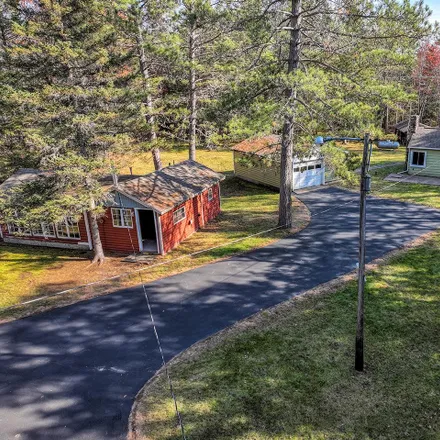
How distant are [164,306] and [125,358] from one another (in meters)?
2.74

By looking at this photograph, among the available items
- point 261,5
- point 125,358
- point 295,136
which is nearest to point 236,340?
point 125,358

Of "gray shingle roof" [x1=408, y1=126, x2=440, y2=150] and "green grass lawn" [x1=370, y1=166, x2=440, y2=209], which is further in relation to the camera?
"gray shingle roof" [x1=408, y1=126, x2=440, y2=150]

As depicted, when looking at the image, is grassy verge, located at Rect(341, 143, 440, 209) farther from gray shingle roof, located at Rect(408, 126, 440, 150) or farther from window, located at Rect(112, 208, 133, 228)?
window, located at Rect(112, 208, 133, 228)

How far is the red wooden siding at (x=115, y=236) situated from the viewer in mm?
17516

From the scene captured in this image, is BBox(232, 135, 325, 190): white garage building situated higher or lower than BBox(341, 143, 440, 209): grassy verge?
higher

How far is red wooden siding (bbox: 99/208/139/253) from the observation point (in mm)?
17516

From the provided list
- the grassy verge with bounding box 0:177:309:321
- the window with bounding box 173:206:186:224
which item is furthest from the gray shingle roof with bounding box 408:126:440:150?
the window with bounding box 173:206:186:224

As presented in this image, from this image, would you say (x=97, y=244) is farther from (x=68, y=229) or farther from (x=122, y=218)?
(x=68, y=229)

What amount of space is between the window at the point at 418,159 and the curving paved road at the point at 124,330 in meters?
12.2

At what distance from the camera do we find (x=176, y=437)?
755 cm

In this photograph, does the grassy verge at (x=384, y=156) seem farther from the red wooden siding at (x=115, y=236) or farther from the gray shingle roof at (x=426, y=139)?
the red wooden siding at (x=115, y=236)

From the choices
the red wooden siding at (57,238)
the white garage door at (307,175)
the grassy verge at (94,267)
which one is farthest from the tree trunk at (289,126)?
the red wooden siding at (57,238)

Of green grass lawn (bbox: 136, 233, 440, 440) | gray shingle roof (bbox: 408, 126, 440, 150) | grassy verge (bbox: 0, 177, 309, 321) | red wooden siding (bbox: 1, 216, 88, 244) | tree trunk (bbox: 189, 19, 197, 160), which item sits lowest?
green grass lawn (bbox: 136, 233, 440, 440)

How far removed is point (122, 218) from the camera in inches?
686
